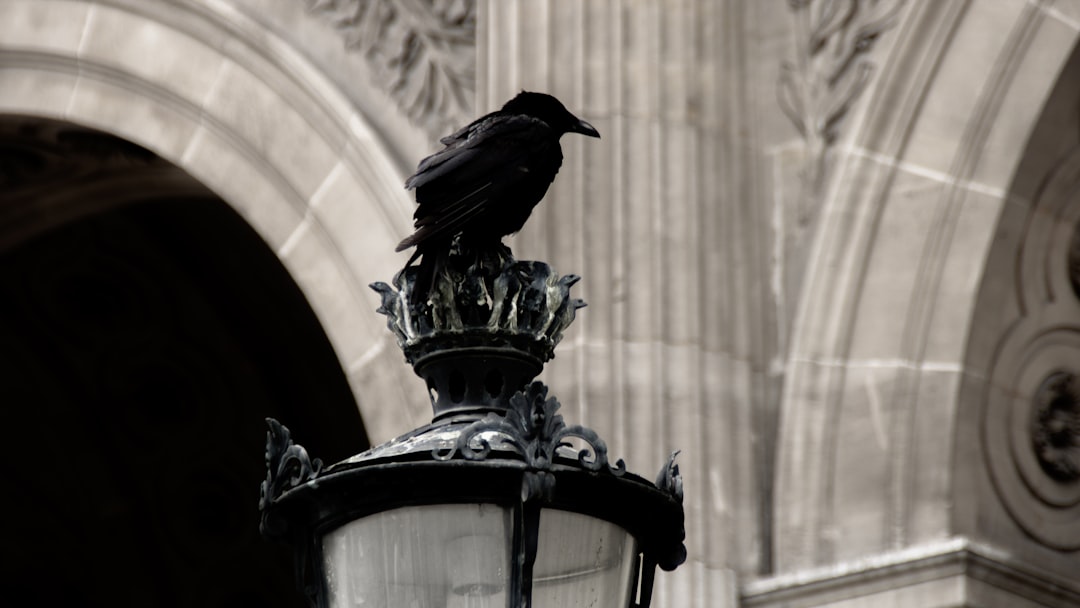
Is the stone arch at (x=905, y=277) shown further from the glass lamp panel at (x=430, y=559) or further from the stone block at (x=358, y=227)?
the glass lamp panel at (x=430, y=559)

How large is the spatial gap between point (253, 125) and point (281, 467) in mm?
5379

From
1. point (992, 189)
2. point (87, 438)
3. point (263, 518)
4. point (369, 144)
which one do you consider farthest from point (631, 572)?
point (87, 438)

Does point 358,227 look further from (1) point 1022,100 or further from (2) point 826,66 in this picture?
(1) point 1022,100

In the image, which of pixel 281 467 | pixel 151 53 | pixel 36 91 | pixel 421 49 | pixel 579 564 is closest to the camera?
pixel 579 564

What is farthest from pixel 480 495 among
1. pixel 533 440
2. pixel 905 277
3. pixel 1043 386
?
pixel 1043 386

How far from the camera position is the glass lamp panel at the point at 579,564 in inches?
154

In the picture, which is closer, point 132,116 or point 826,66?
point 826,66

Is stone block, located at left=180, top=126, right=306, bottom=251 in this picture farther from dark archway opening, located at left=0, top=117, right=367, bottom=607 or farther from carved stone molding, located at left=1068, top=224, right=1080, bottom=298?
carved stone molding, located at left=1068, top=224, right=1080, bottom=298

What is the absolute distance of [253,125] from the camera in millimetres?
9375

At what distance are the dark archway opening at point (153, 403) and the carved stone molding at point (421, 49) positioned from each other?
2623 mm

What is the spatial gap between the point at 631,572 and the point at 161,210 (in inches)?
355

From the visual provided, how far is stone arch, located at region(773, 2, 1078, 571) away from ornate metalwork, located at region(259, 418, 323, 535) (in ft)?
12.1

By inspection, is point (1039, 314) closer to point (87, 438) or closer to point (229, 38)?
point (229, 38)

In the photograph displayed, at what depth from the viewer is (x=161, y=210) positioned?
500 inches
